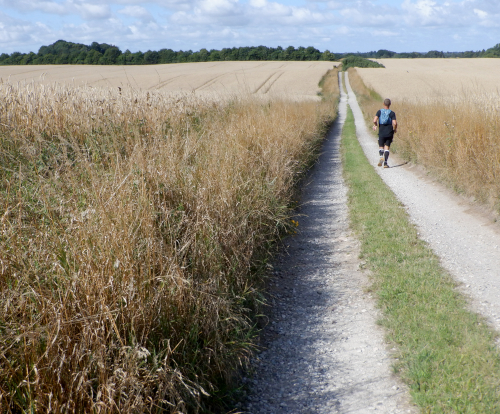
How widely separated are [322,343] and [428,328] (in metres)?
0.90

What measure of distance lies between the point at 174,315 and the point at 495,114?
8.49m

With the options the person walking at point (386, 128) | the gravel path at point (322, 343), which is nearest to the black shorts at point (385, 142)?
the person walking at point (386, 128)

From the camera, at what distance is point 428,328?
357 cm

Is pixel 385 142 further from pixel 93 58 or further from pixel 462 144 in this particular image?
pixel 93 58

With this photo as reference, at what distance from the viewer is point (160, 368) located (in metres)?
2.29

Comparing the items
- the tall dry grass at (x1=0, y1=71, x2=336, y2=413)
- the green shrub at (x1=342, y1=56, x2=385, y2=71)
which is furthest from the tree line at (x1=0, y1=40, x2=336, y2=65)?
the tall dry grass at (x1=0, y1=71, x2=336, y2=413)

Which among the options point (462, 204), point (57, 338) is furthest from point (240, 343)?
point (462, 204)

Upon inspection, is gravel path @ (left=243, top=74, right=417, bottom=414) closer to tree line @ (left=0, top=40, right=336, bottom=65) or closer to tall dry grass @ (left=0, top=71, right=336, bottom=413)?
tall dry grass @ (left=0, top=71, right=336, bottom=413)

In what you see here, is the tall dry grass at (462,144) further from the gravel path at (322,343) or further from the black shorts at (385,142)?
the gravel path at (322,343)

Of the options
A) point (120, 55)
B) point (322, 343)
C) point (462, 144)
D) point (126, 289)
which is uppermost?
point (120, 55)

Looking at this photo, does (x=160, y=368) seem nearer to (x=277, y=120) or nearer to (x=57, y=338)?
(x=57, y=338)

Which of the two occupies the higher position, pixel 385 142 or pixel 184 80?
pixel 184 80

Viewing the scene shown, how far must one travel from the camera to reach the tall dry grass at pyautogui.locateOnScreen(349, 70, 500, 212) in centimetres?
765

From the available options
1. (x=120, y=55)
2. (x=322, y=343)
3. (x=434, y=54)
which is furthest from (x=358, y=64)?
(x=322, y=343)
